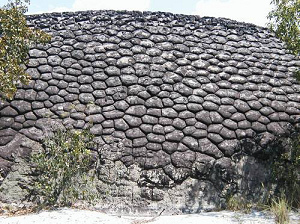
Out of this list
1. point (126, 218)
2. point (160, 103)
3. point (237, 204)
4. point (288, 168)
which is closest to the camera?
point (126, 218)

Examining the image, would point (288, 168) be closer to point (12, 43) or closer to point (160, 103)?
point (160, 103)

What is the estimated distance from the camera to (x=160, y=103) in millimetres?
7652

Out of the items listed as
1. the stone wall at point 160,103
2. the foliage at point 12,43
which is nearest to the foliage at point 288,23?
the stone wall at point 160,103

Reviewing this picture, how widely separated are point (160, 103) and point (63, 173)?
7.90 feet

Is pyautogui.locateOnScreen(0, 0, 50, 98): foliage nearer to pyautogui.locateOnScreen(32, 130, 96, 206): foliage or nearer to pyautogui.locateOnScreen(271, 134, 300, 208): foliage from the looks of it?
pyautogui.locateOnScreen(32, 130, 96, 206): foliage

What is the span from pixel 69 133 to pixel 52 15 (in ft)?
13.6

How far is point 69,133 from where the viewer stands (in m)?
6.95

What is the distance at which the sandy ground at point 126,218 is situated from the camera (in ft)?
18.1

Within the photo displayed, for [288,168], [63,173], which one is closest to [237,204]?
[288,168]

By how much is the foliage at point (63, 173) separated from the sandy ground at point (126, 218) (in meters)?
0.38

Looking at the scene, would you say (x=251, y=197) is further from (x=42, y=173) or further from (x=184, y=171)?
(x=42, y=173)

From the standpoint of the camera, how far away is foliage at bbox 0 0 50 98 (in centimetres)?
655

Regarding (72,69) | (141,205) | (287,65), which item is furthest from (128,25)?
(141,205)

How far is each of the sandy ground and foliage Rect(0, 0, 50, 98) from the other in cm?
220
